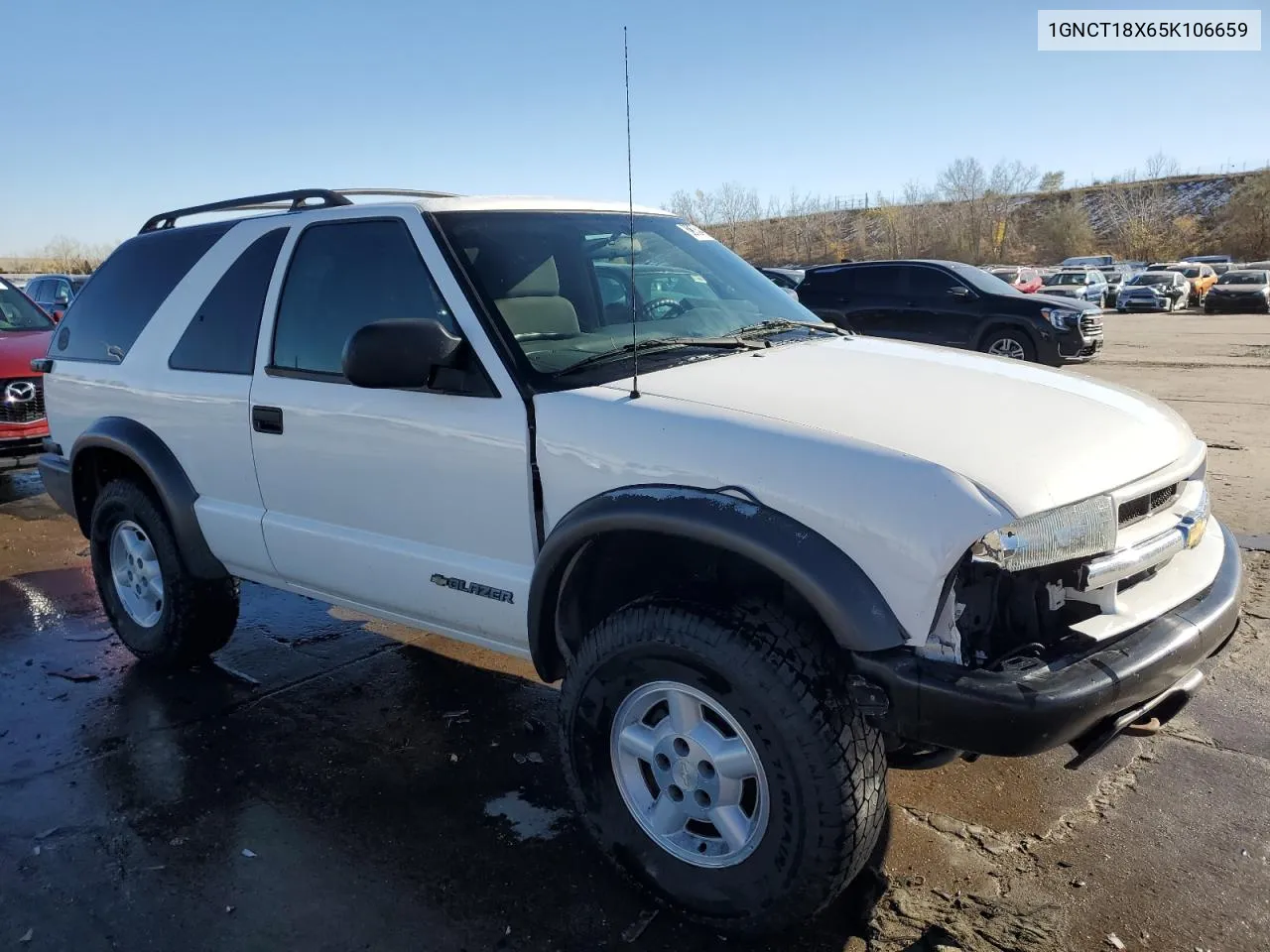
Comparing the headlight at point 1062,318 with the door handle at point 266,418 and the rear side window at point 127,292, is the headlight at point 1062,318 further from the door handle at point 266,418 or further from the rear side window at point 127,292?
the door handle at point 266,418

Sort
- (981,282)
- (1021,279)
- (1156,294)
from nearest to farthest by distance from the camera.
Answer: (981,282) < (1021,279) < (1156,294)

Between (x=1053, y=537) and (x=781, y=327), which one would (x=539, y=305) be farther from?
(x=1053, y=537)

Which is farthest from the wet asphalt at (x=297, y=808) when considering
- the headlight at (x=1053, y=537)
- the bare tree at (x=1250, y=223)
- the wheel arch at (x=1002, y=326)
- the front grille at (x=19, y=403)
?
the bare tree at (x=1250, y=223)

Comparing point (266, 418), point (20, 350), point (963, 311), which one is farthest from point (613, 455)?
point (963, 311)

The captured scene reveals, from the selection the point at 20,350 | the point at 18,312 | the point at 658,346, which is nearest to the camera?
the point at 658,346

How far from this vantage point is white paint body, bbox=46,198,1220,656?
225 cm

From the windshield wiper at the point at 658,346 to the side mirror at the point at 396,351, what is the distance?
369 mm

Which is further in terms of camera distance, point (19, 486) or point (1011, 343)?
point (1011, 343)

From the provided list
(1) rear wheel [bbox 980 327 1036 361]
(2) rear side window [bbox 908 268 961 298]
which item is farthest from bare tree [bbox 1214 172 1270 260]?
(2) rear side window [bbox 908 268 961 298]

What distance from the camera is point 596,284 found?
3.45 meters

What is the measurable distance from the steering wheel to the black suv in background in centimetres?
1088

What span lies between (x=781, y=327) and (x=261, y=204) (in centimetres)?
232

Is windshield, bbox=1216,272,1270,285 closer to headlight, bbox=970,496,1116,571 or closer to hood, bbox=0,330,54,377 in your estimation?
hood, bbox=0,330,54,377

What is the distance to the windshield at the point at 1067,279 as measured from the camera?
34875 millimetres
